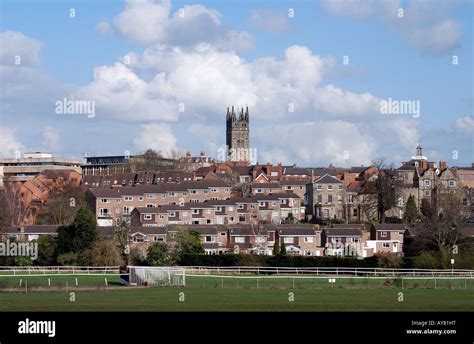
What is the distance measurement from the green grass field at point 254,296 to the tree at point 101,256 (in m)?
15.4

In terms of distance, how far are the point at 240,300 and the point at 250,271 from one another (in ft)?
96.8

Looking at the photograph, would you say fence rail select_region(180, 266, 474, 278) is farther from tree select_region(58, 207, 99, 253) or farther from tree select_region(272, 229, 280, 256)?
tree select_region(272, 229, 280, 256)

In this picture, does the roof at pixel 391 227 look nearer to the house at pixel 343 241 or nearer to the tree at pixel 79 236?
the house at pixel 343 241

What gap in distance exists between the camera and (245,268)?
72.1 meters

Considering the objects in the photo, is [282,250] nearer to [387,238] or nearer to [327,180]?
[387,238]

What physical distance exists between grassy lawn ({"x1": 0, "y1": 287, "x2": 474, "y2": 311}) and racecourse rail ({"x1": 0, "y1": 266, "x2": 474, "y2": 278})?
16367 mm

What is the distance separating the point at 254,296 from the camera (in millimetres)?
44469

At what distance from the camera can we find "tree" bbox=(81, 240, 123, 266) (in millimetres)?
74938

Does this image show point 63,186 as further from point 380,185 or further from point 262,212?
point 380,185

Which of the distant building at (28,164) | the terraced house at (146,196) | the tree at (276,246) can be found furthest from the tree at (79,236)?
the distant building at (28,164)

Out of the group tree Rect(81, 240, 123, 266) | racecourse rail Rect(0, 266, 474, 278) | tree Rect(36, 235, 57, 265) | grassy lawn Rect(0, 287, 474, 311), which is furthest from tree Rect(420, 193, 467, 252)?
grassy lawn Rect(0, 287, 474, 311)

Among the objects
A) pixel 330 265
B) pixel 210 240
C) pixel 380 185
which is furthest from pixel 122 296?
pixel 380 185

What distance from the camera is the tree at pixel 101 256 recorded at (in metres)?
74.9
